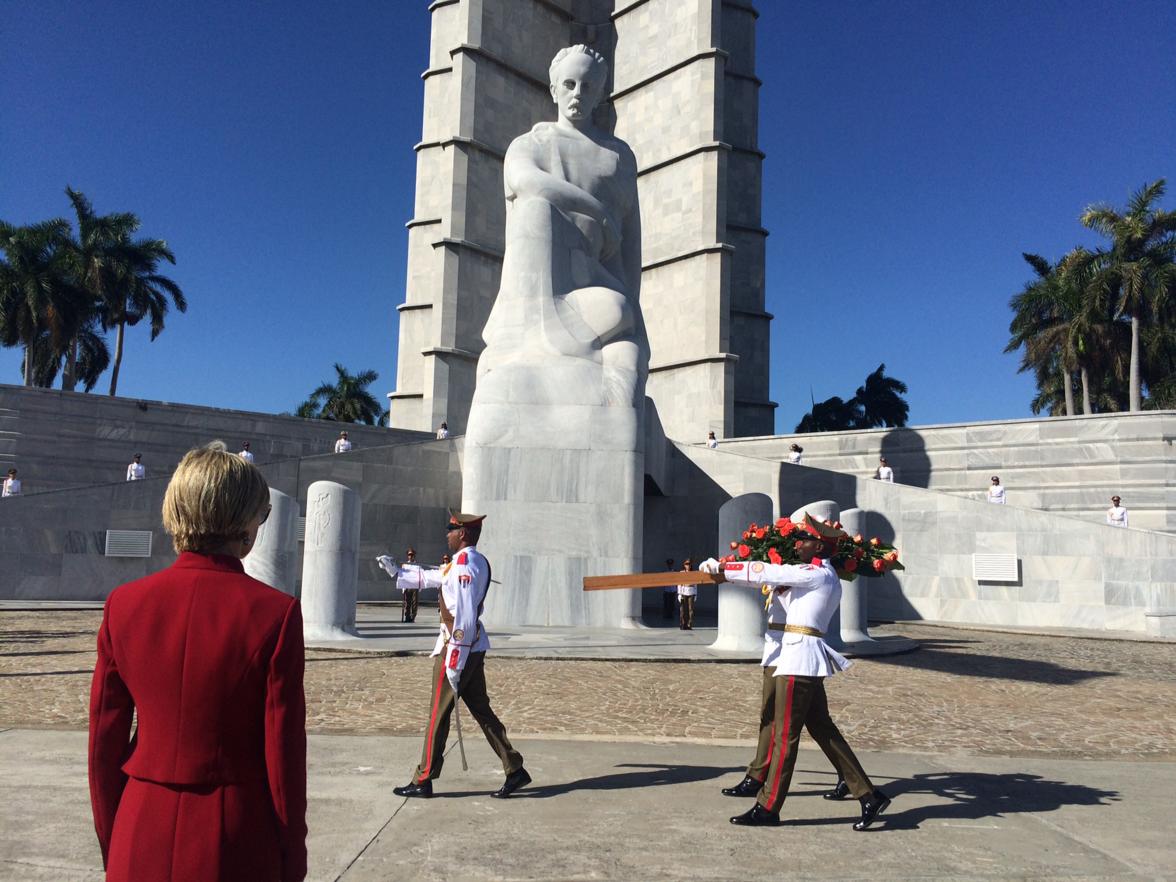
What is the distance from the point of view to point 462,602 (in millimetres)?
5645

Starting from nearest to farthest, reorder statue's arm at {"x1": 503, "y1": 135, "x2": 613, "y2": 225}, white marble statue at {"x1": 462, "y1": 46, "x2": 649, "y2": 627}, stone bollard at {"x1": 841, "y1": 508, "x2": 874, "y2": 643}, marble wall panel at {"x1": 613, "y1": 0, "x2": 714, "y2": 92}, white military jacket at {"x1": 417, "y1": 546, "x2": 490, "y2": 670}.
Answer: white military jacket at {"x1": 417, "y1": 546, "x2": 490, "y2": 670}
stone bollard at {"x1": 841, "y1": 508, "x2": 874, "y2": 643}
white marble statue at {"x1": 462, "y1": 46, "x2": 649, "y2": 627}
statue's arm at {"x1": 503, "y1": 135, "x2": 613, "y2": 225}
marble wall panel at {"x1": 613, "y1": 0, "x2": 714, "y2": 92}

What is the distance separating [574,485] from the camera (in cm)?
1614

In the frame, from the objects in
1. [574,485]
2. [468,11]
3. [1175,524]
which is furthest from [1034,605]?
[468,11]

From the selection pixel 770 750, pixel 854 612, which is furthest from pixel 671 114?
pixel 770 750

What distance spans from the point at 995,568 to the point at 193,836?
65.5ft

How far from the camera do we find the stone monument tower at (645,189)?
119 ft

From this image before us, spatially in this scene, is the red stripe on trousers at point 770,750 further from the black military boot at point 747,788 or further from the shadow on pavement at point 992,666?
the shadow on pavement at point 992,666

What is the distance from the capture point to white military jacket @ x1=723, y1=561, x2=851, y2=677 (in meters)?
5.27

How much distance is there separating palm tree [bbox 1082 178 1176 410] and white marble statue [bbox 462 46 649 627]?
77.6 ft

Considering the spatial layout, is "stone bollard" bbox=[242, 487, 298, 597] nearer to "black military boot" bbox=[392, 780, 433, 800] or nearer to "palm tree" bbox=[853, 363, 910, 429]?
"black military boot" bbox=[392, 780, 433, 800]

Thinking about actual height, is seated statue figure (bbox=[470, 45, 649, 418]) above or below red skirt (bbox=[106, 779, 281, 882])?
above

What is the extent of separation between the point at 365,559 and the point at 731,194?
26.4 metres

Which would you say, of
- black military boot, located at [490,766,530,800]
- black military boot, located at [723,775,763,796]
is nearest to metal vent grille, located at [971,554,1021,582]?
black military boot, located at [723,775,763,796]

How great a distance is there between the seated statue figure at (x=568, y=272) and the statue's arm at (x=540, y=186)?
0.02 m
